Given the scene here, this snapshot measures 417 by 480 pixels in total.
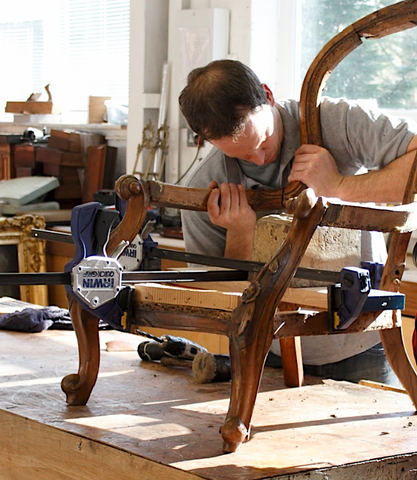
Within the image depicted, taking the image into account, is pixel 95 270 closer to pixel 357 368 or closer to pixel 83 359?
pixel 83 359

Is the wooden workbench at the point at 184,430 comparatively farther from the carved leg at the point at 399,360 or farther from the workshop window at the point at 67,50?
the workshop window at the point at 67,50

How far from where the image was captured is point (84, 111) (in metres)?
4.72

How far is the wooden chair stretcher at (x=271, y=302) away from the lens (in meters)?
1.13

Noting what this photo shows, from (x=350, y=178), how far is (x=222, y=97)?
1.06 ft

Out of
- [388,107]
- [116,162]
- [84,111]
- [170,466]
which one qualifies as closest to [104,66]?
[84,111]

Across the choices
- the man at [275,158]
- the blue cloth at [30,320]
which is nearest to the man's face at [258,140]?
the man at [275,158]

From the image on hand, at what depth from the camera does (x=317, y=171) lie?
164 cm

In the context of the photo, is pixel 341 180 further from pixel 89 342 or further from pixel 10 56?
pixel 10 56

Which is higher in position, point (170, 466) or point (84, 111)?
point (84, 111)

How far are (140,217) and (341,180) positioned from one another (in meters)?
0.45

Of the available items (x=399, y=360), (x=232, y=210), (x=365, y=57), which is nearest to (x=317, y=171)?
(x=232, y=210)

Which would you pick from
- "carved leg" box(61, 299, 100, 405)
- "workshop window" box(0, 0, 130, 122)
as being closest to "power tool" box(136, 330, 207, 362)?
"carved leg" box(61, 299, 100, 405)

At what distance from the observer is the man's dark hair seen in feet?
4.97

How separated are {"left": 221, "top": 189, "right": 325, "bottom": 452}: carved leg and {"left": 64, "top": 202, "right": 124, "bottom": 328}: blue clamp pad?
9.1 inches
